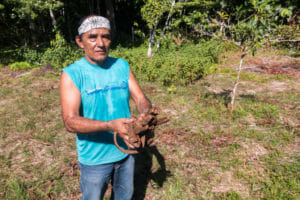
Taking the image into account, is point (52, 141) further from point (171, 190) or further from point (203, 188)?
point (203, 188)

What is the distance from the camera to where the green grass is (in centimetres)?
283

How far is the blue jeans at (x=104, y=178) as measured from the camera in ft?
5.37

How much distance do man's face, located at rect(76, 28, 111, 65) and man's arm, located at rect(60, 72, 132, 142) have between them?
11.4 inches

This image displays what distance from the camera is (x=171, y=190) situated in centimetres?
278

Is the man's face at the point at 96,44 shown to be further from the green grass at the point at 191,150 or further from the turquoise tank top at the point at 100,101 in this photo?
the green grass at the point at 191,150

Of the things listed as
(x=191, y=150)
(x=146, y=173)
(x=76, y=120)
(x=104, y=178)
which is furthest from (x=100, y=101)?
(x=191, y=150)

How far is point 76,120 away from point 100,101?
0.91ft

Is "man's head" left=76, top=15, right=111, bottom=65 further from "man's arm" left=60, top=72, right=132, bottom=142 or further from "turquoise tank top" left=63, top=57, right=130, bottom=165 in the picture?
"man's arm" left=60, top=72, right=132, bottom=142

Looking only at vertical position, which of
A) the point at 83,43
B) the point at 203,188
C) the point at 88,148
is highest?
the point at 83,43

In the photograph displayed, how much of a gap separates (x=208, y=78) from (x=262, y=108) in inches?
115

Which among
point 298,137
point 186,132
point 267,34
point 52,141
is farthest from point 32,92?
point 298,137

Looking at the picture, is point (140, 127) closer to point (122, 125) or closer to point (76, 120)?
point (122, 125)

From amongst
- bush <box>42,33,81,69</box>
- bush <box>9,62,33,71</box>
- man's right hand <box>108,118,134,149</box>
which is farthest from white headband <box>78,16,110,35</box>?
bush <box>9,62,33,71</box>

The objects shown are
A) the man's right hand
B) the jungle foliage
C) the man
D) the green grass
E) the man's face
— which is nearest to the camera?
the man's right hand
